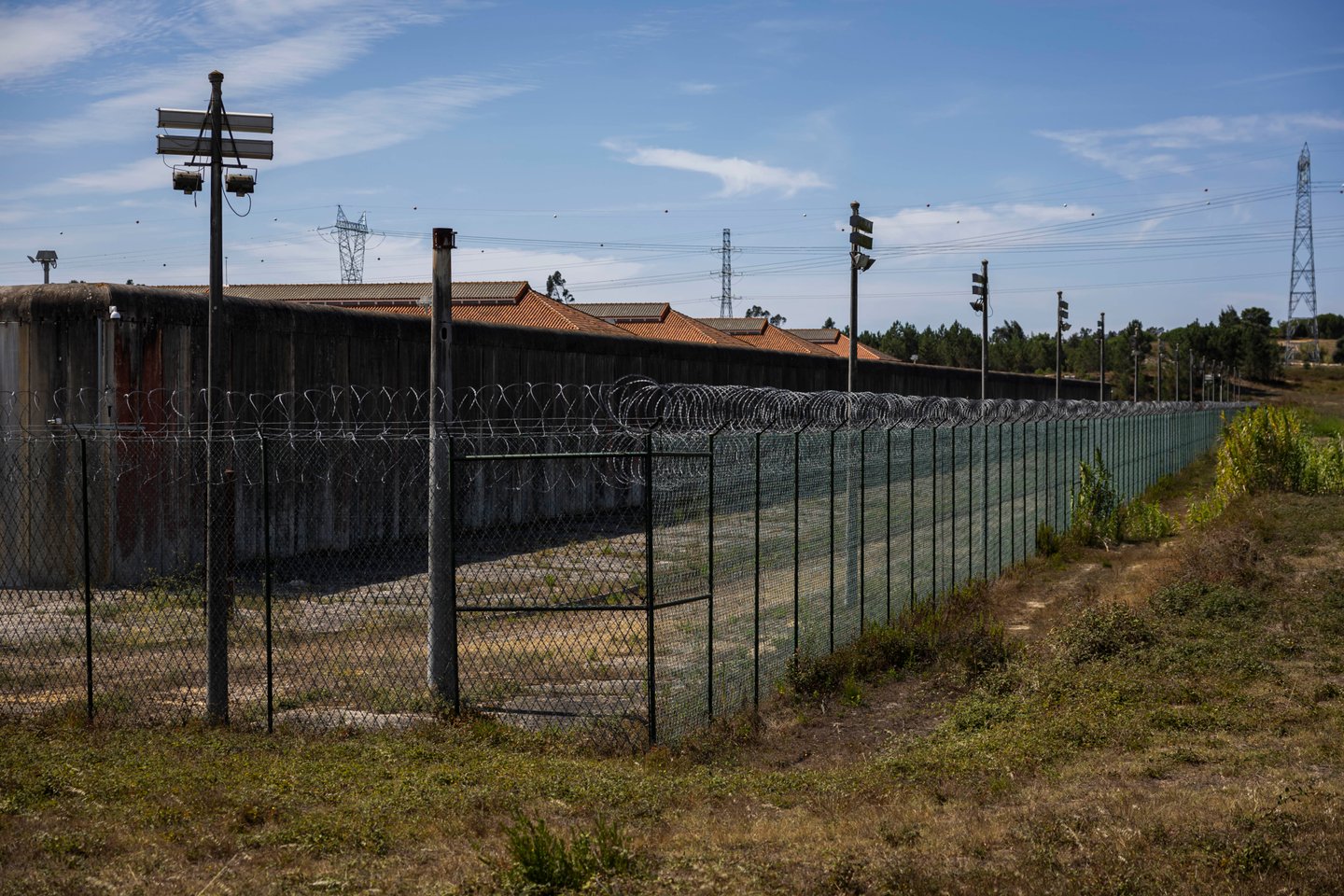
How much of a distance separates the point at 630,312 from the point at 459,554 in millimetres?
39897

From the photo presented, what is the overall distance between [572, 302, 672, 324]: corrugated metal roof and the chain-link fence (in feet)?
108

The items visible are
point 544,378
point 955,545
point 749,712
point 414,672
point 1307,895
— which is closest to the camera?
point 1307,895

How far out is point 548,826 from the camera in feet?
21.9

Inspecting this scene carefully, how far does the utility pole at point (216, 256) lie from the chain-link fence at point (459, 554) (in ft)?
0.16

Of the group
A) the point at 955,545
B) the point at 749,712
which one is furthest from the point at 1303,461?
the point at 749,712

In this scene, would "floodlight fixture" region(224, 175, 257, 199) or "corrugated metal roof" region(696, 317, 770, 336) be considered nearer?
"floodlight fixture" region(224, 175, 257, 199)

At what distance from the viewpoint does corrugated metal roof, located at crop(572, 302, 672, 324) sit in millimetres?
55603

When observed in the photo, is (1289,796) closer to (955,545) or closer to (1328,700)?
(1328,700)

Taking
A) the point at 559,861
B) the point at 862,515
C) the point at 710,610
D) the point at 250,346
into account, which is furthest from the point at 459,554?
A: the point at 559,861

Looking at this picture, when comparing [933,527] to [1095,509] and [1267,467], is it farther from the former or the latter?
[1267,467]

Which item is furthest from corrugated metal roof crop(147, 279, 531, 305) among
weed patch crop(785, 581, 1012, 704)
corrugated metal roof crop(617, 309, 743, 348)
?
weed patch crop(785, 581, 1012, 704)

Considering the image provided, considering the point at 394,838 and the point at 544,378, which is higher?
the point at 544,378

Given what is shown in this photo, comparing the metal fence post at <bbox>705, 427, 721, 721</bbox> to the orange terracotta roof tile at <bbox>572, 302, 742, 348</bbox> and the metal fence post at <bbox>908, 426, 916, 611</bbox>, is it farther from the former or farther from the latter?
the orange terracotta roof tile at <bbox>572, 302, 742, 348</bbox>

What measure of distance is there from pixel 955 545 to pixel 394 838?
10132 millimetres
